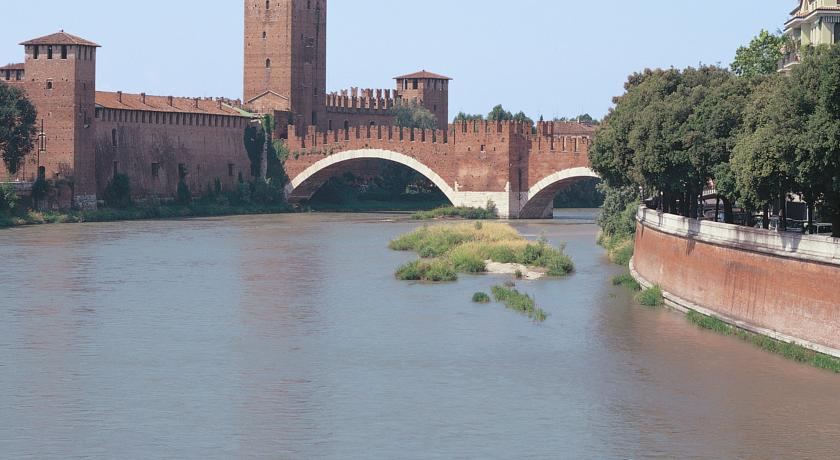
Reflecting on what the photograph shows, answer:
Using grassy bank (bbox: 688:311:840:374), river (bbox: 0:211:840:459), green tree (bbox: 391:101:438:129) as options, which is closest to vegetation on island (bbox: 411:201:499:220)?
green tree (bbox: 391:101:438:129)

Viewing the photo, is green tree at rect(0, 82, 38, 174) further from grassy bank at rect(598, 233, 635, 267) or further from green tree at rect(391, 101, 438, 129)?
green tree at rect(391, 101, 438, 129)

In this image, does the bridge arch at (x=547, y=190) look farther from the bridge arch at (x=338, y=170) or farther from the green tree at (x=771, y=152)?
the green tree at (x=771, y=152)

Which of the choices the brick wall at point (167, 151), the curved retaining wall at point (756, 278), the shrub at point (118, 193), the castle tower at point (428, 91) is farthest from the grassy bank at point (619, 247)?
the castle tower at point (428, 91)

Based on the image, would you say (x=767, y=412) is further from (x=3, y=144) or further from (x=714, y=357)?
(x=3, y=144)

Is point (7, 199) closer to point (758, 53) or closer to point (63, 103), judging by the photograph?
point (63, 103)

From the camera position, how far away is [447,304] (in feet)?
79.0

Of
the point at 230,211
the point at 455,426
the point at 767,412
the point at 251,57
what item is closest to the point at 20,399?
the point at 455,426

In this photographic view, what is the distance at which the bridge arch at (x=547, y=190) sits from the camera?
48.4m

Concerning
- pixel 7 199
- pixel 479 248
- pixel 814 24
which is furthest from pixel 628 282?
pixel 7 199

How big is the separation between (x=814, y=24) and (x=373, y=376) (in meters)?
16.4

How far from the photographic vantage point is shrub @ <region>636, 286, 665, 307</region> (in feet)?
77.0

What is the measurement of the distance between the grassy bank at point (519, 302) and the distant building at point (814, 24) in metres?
7.79

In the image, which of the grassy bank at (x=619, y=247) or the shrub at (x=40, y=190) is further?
the shrub at (x=40, y=190)

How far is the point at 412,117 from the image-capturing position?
Answer: 66000 millimetres
